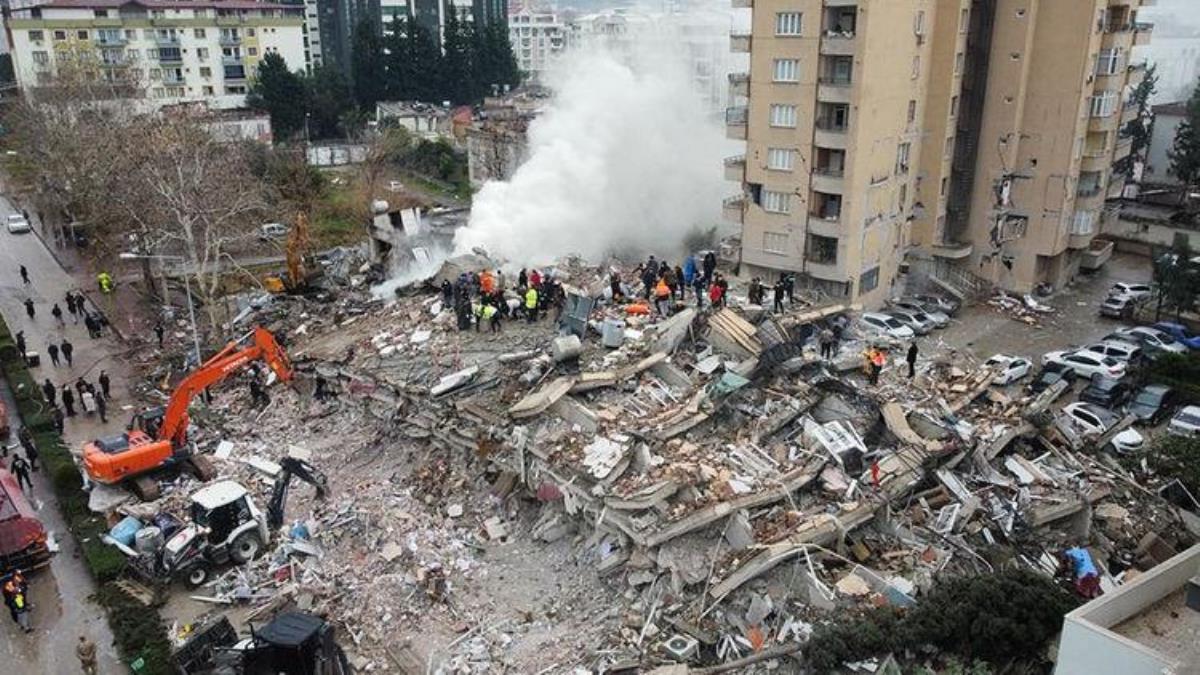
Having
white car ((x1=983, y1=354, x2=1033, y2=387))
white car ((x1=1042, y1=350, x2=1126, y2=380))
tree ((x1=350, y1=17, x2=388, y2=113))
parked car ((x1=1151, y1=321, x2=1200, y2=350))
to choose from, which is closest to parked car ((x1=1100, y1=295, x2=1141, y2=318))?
parked car ((x1=1151, y1=321, x2=1200, y2=350))

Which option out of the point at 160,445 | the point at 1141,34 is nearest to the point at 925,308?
the point at 1141,34

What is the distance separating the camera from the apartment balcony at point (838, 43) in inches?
1088

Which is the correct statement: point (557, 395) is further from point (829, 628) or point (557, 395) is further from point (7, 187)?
point (7, 187)

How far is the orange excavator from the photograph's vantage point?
802 inches

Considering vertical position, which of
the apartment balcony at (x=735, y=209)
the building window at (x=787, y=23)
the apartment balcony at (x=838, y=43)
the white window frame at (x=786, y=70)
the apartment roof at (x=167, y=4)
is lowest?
the apartment balcony at (x=735, y=209)

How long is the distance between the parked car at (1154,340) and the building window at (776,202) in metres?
11.0

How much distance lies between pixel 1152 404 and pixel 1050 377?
8.44ft

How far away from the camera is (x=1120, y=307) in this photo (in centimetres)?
3206

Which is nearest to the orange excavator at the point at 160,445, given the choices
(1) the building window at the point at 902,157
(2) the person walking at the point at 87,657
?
(2) the person walking at the point at 87,657

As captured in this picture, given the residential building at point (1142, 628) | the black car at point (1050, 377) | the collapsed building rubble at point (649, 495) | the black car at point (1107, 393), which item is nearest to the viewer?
the residential building at point (1142, 628)

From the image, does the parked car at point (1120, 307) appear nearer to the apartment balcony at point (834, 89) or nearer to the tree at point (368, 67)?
the apartment balcony at point (834, 89)

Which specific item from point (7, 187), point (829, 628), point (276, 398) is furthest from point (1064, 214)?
point (7, 187)

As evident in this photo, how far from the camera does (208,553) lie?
1811 centimetres

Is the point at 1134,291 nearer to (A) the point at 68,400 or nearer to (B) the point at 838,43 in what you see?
(B) the point at 838,43
